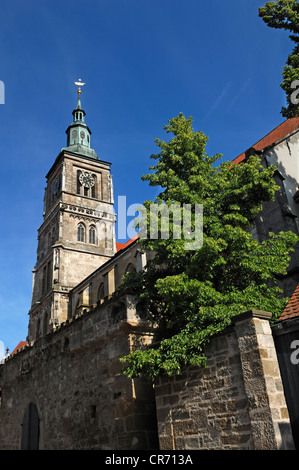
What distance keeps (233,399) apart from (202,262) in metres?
2.93

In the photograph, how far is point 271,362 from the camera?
22.5ft

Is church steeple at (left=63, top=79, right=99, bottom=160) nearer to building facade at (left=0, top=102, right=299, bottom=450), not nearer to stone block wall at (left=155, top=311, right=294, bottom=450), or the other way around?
building facade at (left=0, top=102, right=299, bottom=450)

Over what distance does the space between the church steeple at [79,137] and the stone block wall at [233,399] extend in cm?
4238

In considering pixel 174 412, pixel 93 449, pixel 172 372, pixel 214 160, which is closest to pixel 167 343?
pixel 172 372

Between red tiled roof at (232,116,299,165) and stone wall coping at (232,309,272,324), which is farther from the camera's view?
red tiled roof at (232,116,299,165)

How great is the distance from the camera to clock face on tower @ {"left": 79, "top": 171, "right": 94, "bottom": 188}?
45.8m

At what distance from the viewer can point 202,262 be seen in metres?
8.88

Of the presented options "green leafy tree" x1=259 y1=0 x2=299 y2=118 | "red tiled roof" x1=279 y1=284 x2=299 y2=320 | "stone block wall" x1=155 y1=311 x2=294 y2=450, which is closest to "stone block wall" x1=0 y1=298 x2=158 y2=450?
"stone block wall" x1=155 y1=311 x2=294 y2=450

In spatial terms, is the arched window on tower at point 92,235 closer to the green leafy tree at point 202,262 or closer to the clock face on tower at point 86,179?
the clock face on tower at point 86,179

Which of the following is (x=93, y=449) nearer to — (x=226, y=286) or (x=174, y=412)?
(x=174, y=412)

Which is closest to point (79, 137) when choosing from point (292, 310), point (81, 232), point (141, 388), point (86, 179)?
point (86, 179)

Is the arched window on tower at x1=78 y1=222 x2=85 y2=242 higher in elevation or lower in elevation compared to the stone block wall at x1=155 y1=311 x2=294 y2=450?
higher

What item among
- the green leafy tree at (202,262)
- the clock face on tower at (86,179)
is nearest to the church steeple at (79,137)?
the clock face on tower at (86,179)

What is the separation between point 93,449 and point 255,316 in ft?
17.8
